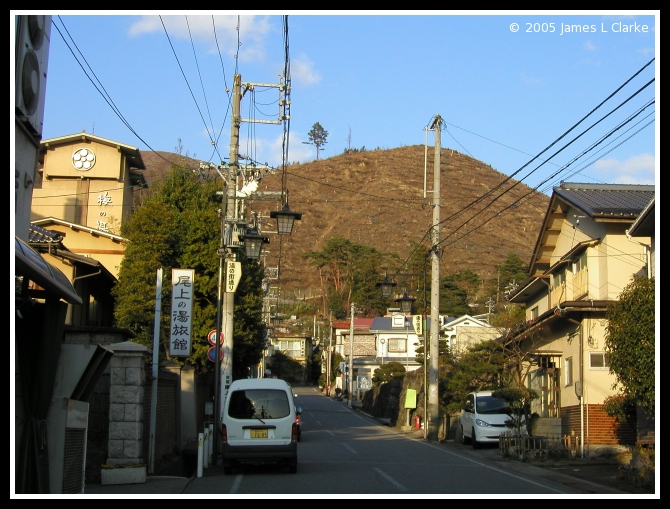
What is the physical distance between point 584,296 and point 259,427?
501 inches

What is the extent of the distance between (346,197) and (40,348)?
135 meters

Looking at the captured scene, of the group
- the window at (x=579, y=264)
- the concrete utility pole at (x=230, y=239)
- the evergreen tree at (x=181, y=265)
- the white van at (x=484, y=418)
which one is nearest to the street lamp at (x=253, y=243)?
the concrete utility pole at (x=230, y=239)

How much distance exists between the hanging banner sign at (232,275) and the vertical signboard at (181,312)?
1.31 m

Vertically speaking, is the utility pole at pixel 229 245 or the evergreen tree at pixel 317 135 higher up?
the evergreen tree at pixel 317 135

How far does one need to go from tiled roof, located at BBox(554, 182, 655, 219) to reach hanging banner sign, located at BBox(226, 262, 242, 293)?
10.3m

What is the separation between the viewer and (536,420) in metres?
25.3

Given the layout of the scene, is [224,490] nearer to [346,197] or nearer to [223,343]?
[223,343]

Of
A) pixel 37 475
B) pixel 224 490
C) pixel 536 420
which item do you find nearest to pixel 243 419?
pixel 224 490

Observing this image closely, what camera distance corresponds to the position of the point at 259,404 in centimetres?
1669

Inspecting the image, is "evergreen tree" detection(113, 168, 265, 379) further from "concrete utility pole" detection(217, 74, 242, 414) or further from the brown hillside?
the brown hillside

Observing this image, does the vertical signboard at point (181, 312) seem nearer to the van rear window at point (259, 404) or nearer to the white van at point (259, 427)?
the white van at point (259, 427)

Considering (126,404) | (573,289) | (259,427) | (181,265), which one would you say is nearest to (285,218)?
(259,427)

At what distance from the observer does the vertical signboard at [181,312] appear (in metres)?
19.5

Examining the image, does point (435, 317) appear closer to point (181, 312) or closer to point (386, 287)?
point (386, 287)
